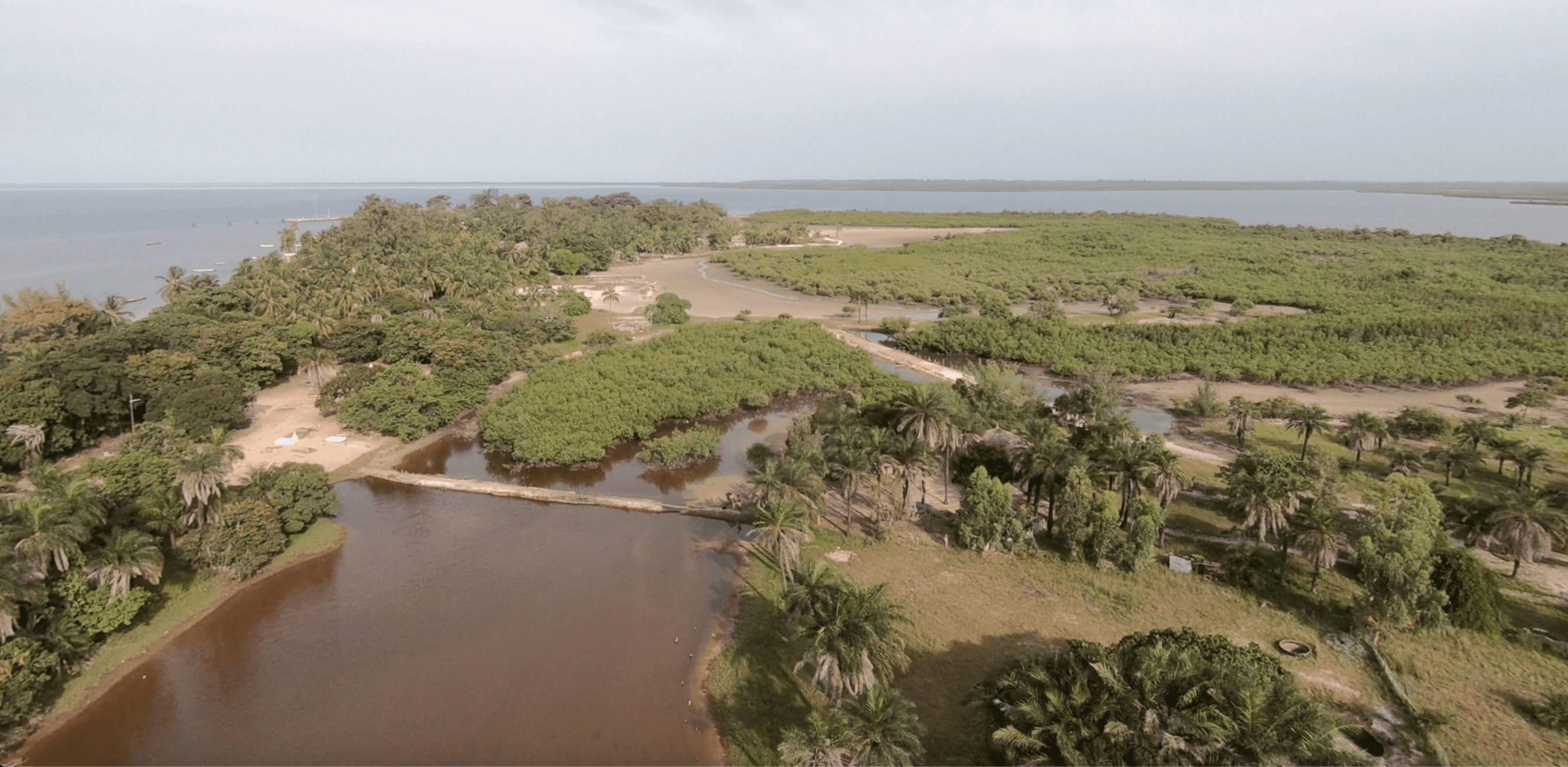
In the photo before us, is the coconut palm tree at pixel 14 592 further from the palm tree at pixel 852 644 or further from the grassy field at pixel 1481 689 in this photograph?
the grassy field at pixel 1481 689

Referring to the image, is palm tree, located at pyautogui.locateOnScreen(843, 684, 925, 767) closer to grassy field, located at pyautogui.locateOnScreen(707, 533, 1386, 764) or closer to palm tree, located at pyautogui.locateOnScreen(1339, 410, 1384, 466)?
grassy field, located at pyautogui.locateOnScreen(707, 533, 1386, 764)

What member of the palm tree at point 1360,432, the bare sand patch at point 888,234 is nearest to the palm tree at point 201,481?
the palm tree at point 1360,432

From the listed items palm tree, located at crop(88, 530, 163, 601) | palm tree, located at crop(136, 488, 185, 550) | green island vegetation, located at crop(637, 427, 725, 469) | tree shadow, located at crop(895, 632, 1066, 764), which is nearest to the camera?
tree shadow, located at crop(895, 632, 1066, 764)

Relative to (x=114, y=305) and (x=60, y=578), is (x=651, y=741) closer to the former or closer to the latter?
(x=60, y=578)

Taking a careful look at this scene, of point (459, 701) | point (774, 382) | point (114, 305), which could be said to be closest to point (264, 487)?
point (459, 701)

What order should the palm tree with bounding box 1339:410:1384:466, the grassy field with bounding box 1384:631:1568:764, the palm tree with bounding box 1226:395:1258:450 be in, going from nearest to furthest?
the grassy field with bounding box 1384:631:1568:764 < the palm tree with bounding box 1339:410:1384:466 < the palm tree with bounding box 1226:395:1258:450

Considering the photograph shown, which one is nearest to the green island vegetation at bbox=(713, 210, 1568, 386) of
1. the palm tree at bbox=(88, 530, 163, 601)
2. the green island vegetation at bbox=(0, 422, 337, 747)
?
the green island vegetation at bbox=(0, 422, 337, 747)

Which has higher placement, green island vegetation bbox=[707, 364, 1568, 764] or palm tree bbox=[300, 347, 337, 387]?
palm tree bbox=[300, 347, 337, 387]

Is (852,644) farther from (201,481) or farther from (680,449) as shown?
(201,481)
